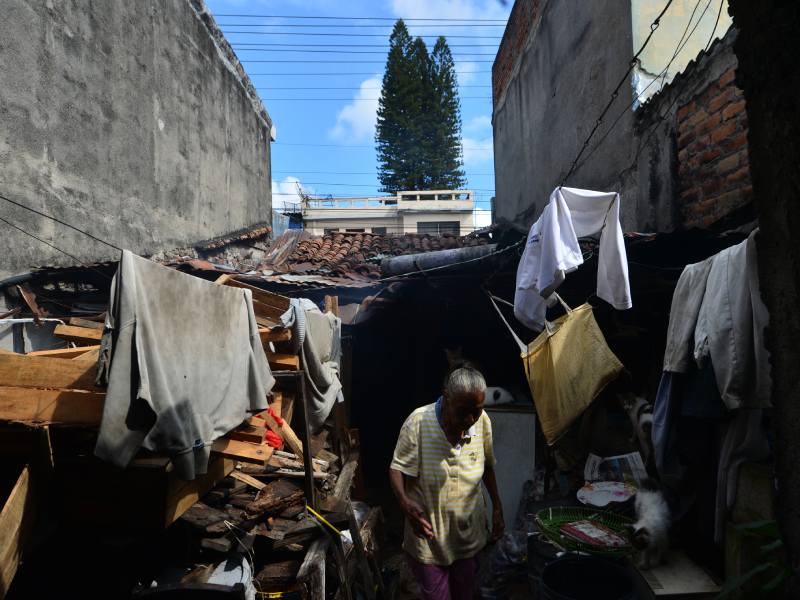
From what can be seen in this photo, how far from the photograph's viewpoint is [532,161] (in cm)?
1127

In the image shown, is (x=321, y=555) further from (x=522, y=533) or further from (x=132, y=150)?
(x=132, y=150)

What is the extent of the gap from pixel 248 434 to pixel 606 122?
6.47 m

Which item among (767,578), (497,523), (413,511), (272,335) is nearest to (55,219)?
(272,335)

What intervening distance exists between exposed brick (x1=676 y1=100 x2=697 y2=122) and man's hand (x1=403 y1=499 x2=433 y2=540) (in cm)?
476

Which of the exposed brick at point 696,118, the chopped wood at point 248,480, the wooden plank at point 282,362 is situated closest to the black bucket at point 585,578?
the chopped wood at point 248,480

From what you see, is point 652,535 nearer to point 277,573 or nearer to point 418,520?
point 418,520

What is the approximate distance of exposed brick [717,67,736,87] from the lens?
15.1 ft

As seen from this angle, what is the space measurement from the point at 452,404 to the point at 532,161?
930 centimetres

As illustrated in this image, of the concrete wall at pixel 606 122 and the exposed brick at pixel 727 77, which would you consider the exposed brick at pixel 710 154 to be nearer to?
the concrete wall at pixel 606 122

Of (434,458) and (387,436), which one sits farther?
(387,436)

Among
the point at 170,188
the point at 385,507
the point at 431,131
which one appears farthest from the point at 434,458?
the point at 431,131

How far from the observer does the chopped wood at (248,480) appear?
419 centimetres

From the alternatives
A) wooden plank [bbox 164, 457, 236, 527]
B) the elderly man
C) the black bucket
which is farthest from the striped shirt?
wooden plank [bbox 164, 457, 236, 527]

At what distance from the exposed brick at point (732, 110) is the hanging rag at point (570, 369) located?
2.14 metres
